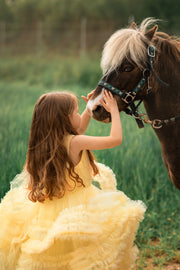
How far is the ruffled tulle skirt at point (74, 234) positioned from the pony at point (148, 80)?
59 cm

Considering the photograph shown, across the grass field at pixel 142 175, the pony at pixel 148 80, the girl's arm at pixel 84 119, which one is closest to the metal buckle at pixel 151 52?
the pony at pixel 148 80

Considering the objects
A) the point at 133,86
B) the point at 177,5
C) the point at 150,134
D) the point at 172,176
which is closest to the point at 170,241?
the point at 172,176

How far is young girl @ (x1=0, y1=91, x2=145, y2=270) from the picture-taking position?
1.89 m

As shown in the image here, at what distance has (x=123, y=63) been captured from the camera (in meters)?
2.26

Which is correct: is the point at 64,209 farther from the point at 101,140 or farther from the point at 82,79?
the point at 82,79

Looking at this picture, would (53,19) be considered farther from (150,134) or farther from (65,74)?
(150,134)

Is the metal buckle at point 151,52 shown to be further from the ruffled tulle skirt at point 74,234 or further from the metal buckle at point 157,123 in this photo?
the ruffled tulle skirt at point 74,234

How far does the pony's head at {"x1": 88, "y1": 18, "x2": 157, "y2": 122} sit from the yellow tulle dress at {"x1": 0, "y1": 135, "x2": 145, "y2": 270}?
1.12 ft

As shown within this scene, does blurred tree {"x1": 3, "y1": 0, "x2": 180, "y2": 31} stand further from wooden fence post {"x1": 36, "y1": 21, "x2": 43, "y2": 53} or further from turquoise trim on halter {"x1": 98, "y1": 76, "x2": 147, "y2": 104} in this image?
turquoise trim on halter {"x1": 98, "y1": 76, "x2": 147, "y2": 104}

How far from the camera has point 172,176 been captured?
8.11 feet

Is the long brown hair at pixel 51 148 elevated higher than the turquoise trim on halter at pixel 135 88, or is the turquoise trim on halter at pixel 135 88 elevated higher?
the turquoise trim on halter at pixel 135 88

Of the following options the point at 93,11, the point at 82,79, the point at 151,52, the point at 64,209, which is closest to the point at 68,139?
the point at 64,209

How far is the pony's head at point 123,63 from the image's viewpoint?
7.33ft

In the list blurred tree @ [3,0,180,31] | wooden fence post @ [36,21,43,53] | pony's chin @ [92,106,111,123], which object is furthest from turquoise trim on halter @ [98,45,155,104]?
wooden fence post @ [36,21,43,53]
